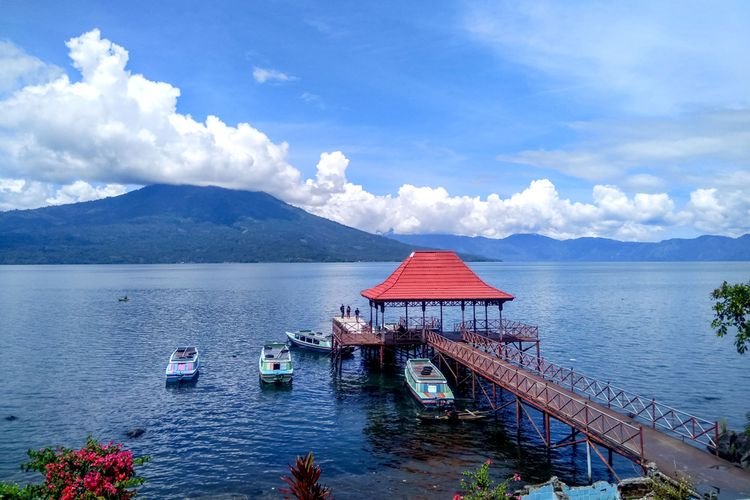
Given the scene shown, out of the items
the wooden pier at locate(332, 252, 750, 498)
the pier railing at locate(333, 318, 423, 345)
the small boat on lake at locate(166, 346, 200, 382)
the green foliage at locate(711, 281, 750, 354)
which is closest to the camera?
the wooden pier at locate(332, 252, 750, 498)

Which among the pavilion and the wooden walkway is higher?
the pavilion

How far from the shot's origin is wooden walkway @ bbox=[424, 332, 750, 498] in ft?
67.4

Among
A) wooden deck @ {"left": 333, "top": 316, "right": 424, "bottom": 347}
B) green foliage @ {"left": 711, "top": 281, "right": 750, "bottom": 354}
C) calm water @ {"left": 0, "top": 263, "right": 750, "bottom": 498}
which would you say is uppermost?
green foliage @ {"left": 711, "top": 281, "right": 750, "bottom": 354}

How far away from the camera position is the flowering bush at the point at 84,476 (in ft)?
47.2

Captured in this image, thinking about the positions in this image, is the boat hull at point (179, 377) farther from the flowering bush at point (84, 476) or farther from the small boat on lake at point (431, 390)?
the flowering bush at point (84, 476)

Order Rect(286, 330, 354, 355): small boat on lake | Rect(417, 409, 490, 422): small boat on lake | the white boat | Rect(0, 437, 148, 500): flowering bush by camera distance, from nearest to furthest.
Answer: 1. Rect(0, 437, 148, 500): flowering bush
2. Rect(417, 409, 490, 422): small boat on lake
3. Rect(286, 330, 354, 355): small boat on lake
4. the white boat

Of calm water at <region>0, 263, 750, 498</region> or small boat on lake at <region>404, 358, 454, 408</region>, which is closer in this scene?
calm water at <region>0, 263, 750, 498</region>

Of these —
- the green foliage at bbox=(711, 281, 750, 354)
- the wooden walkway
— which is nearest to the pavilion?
the wooden walkway

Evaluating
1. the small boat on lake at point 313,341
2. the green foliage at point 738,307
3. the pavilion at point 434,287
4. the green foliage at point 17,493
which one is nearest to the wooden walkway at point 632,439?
the green foliage at point 738,307

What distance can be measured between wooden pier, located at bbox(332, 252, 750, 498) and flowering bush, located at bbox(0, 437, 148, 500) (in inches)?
795

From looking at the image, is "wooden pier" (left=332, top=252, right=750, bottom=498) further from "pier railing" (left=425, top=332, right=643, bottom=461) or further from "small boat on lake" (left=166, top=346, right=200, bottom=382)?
"small boat on lake" (left=166, top=346, right=200, bottom=382)

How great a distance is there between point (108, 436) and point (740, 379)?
5431 cm

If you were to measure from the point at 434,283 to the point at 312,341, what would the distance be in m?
20.9

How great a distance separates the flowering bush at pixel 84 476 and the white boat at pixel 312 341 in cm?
4275
